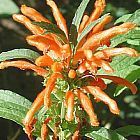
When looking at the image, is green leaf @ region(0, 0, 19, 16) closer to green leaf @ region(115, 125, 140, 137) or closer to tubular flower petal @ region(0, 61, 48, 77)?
tubular flower petal @ region(0, 61, 48, 77)

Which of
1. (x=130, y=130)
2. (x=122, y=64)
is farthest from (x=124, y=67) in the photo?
(x=130, y=130)

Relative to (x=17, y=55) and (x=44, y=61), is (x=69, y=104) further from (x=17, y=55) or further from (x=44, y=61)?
(x=17, y=55)

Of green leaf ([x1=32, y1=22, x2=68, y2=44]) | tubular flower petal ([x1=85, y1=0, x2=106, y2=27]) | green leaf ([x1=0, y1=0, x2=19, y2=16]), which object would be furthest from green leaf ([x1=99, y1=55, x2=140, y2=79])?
green leaf ([x1=0, y1=0, x2=19, y2=16])

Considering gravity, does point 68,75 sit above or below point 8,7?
below

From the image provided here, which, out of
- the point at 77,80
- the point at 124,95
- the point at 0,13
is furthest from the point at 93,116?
the point at 124,95

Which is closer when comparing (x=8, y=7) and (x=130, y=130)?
(x=130, y=130)
